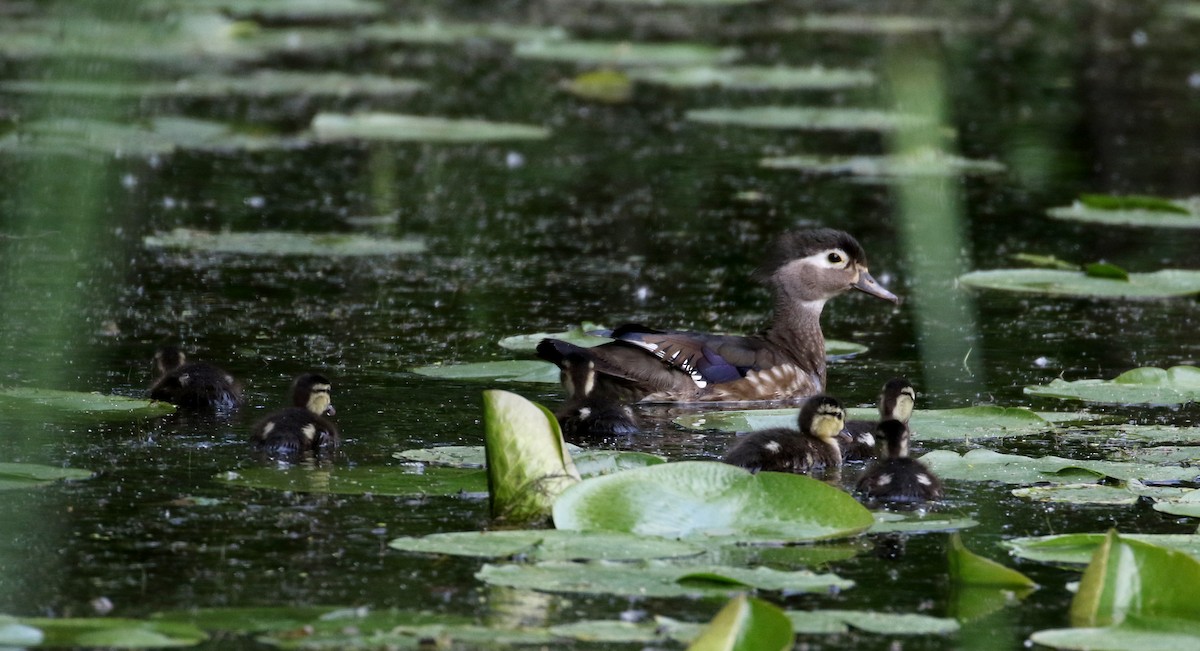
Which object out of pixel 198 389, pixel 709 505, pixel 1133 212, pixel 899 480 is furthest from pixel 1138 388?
pixel 1133 212

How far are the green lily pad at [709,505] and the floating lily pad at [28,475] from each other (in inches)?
54.4

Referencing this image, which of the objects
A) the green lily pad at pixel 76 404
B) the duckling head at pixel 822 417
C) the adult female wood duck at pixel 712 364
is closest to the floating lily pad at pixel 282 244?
the adult female wood duck at pixel 712 364

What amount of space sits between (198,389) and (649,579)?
7.67 ft

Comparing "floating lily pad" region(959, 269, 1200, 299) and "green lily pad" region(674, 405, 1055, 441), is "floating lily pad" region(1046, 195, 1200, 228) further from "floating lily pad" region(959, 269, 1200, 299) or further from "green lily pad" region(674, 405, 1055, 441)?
"green lily pad" region(674, 405, 1055, 441)

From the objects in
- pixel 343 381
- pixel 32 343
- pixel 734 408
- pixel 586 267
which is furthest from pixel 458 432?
pixel 586 267

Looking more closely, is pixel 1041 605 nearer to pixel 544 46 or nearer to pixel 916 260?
pixel 916 260

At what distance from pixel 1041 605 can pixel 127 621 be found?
6.26ft

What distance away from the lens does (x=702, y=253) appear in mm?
9695

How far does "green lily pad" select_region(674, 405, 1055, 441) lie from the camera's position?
6105mm

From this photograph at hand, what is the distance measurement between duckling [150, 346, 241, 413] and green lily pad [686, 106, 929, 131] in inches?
292

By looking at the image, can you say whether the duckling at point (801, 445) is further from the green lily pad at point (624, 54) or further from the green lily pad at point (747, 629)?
the green lily pad at point (624, 54)

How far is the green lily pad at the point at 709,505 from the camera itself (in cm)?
479

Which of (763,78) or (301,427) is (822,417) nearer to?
(301,427)

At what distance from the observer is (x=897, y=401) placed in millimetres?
5863
